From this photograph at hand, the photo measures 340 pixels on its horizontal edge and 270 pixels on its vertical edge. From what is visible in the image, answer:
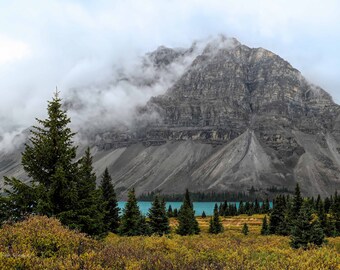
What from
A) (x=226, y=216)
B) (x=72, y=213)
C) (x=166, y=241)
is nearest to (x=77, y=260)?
(x=166, y=241)

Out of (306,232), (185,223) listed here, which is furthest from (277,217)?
(306,232)

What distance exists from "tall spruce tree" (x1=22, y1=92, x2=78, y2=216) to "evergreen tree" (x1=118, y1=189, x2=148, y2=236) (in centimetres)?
2290

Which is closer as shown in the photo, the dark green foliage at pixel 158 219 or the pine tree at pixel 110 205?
the dark green foliage at pixel 158 219

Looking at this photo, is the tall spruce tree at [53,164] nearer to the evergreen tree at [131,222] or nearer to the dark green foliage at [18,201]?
the dark green foliage at [18,201]

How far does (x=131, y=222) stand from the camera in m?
46.4

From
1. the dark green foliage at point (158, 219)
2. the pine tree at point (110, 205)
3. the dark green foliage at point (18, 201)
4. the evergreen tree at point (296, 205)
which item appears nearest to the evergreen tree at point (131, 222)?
the dark green foliage at point (158, 219)

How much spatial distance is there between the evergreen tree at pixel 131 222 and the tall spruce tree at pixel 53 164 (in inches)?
902

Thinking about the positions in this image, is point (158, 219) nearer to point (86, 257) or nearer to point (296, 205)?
point (296, 205)

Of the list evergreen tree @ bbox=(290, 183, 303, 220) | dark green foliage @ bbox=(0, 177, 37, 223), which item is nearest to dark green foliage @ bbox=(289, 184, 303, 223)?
evergreen tree @ bbox=(290, 183, 303, 220)

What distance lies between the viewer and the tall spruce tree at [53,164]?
2295 centimetres

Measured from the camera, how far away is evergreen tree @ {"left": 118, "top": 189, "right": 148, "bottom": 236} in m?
46.1

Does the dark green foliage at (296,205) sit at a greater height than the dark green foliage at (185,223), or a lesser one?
greater

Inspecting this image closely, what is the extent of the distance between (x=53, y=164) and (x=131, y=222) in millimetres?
23760

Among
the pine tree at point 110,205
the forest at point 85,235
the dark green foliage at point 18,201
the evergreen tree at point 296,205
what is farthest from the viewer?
the evergreen tree at point 296,205
